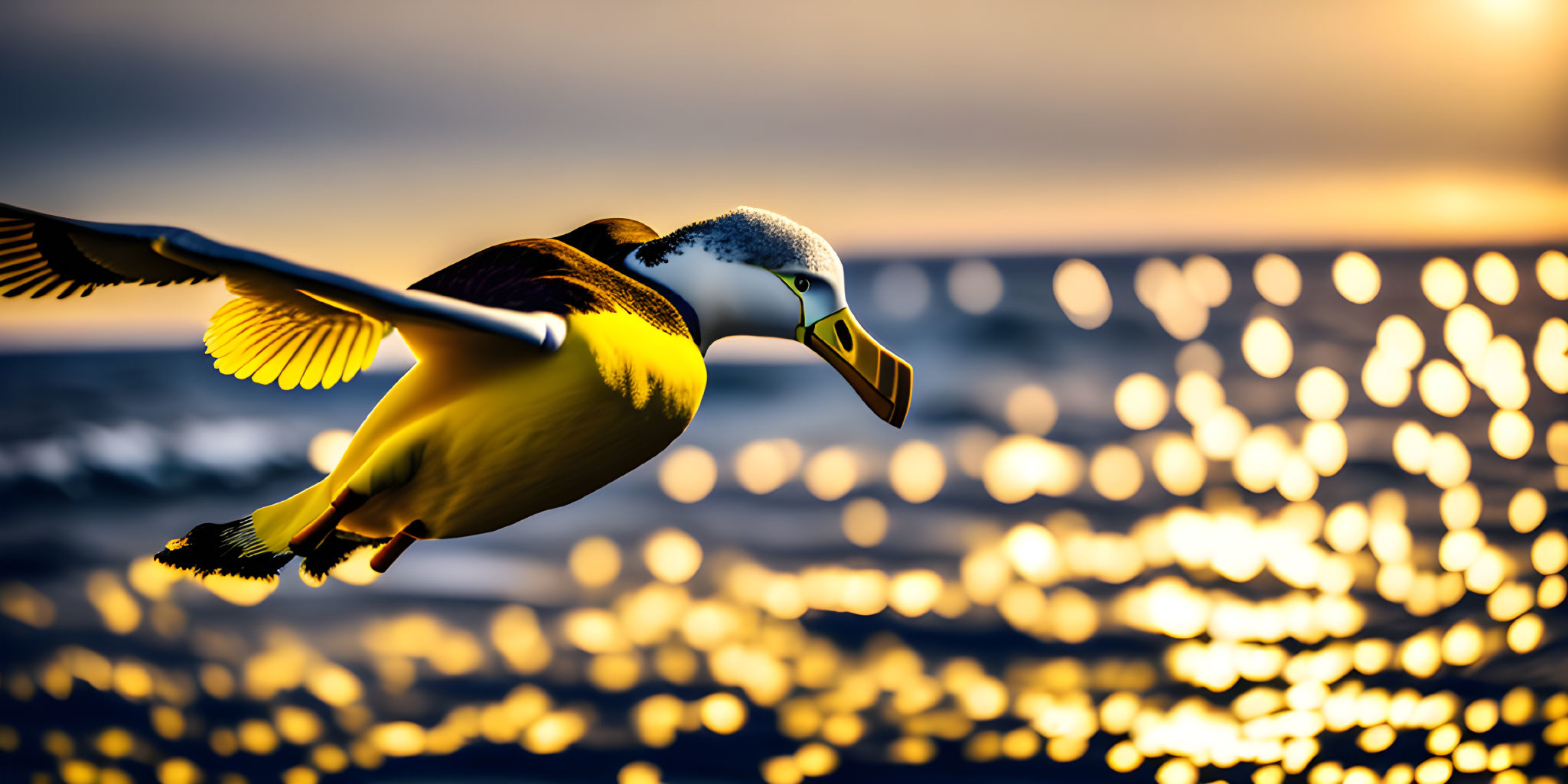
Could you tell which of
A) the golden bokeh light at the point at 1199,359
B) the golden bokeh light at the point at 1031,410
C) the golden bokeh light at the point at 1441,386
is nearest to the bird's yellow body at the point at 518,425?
the golden bokeh light at the point at 1031,410

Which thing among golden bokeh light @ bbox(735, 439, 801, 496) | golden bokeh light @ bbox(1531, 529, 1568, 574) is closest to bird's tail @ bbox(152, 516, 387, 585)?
golden bokeh light @ bbox(735, 439, 801, 496)

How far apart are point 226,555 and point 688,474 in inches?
36.4

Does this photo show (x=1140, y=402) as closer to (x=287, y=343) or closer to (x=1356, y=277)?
(x=1356, y=277)

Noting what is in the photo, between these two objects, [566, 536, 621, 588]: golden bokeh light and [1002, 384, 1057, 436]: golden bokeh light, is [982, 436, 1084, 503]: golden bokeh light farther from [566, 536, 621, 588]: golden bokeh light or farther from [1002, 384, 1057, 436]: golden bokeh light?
[566, 536, 621, 588]: golden bokeh light

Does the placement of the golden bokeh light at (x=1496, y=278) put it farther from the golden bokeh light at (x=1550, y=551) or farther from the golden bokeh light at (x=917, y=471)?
the golden bokeh light at (x=917, y=471)

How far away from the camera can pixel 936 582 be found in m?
1.48

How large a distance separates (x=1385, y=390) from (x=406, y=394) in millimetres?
1424

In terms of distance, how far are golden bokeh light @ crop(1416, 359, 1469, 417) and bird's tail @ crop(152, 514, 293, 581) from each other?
149 cm

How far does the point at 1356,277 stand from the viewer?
1411 millimetres

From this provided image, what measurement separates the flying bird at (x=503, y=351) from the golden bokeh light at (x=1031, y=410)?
1.00 metres

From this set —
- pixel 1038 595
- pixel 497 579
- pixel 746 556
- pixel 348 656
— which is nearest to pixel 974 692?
pixel 1038 595

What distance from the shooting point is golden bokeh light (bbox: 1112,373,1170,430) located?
143 cm

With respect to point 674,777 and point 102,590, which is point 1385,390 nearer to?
point 674,777

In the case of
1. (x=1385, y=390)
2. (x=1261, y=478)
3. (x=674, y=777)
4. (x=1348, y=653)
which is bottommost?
(x=674, y=777)
